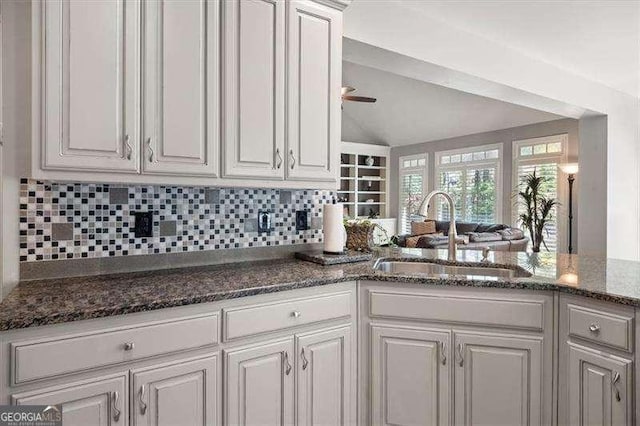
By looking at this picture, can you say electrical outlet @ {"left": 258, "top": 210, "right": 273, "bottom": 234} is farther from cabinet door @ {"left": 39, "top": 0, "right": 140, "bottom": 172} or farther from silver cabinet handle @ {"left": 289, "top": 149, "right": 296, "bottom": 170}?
cabinet door @ {"left": 39, "top": 0, "right": 140, "bottom": 172}

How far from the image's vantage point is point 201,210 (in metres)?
2.27

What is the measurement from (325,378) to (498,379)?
2.63ft

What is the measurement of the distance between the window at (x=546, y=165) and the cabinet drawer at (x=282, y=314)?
6.08m

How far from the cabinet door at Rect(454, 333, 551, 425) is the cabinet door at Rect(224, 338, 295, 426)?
80 cm

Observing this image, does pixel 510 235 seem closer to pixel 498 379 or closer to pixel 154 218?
pixel 498 379

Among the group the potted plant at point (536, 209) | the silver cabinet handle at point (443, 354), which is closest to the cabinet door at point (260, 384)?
the silver cabinet handle at point (443, 354)

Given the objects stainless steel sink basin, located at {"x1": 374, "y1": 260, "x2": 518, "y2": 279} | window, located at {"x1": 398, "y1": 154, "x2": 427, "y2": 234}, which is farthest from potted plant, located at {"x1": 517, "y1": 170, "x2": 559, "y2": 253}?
stainless steel sink basin, located at {"x1": 374, "y1": 260, "x2": 518, "y2": 279}

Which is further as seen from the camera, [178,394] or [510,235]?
[510,235]

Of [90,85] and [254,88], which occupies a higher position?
[254,88]

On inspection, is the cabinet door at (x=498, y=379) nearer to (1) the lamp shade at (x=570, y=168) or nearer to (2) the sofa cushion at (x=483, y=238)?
(2) the sofa cushion at (x=483, y=238)

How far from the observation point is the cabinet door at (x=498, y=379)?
184 cm

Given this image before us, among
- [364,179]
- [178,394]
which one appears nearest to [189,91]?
[178,394]

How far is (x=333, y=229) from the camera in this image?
8.17ft

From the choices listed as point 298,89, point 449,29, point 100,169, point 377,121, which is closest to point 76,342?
point 100,169
